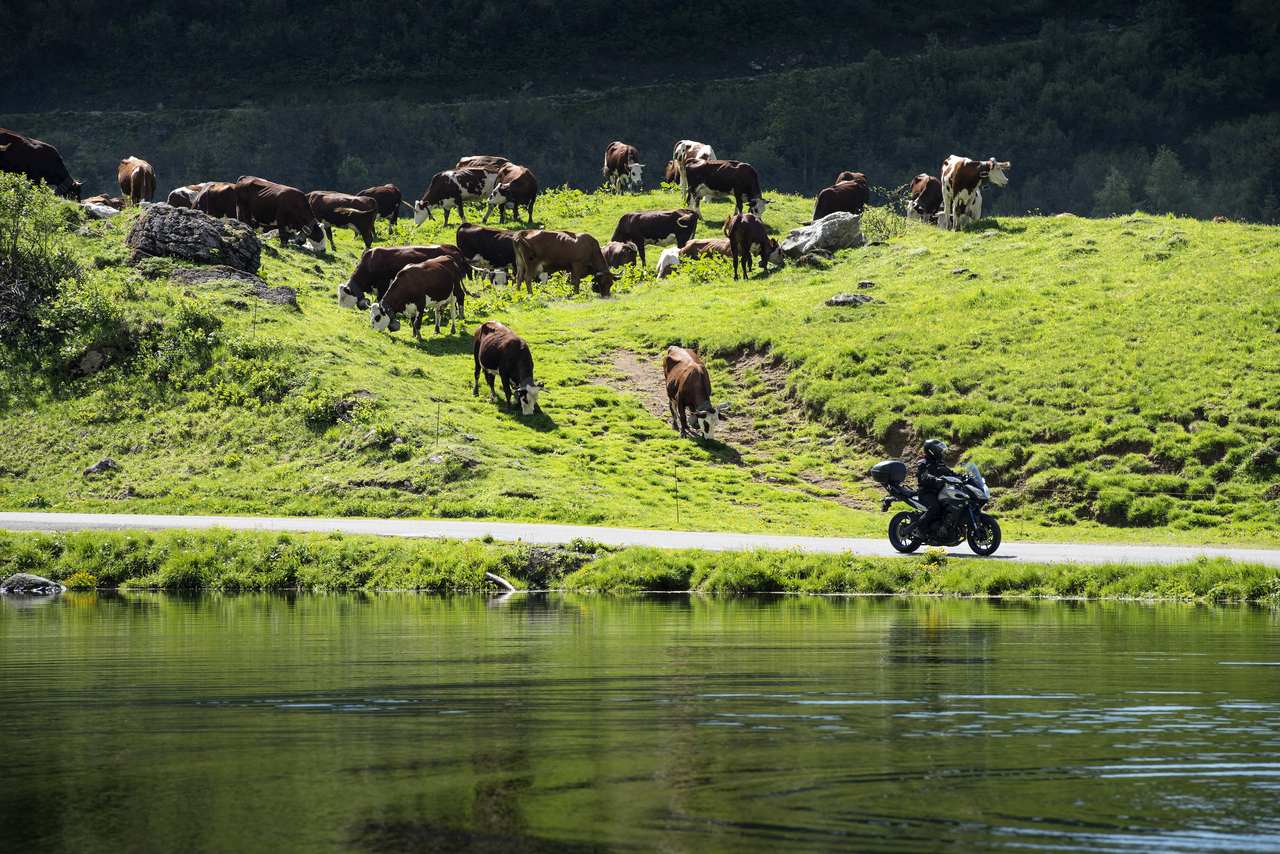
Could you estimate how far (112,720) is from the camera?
14.0 meters

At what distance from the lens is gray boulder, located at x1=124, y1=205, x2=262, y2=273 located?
51000 millimetres

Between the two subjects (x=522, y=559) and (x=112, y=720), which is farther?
(x=522, y=559)

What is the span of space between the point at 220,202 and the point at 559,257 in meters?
12.7

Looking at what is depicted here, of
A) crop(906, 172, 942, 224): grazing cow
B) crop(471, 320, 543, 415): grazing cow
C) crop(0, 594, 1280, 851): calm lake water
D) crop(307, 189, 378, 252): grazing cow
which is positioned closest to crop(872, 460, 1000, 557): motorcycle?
crop(0, 594, 1280, 851): calm lake water

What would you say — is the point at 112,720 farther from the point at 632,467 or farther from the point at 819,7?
the point at 819,7

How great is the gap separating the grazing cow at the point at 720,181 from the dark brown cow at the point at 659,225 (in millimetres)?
2854

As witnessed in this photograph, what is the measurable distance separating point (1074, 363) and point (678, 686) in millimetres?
31195

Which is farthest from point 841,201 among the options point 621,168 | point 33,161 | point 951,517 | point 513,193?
point 951,517

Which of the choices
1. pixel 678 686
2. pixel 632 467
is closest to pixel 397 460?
pixel 632 467

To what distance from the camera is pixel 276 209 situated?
59.7m

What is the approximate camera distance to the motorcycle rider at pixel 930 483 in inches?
1145

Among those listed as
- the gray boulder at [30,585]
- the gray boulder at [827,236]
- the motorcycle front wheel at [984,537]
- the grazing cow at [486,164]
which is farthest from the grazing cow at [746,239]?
the gray boulder at [30,585]

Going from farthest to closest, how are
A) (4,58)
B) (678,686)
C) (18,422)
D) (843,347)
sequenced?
(4,58) < (843,347) < (18,422) < (678,686)

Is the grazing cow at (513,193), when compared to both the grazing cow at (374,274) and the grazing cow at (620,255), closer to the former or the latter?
the grazing cow at (620,255)
